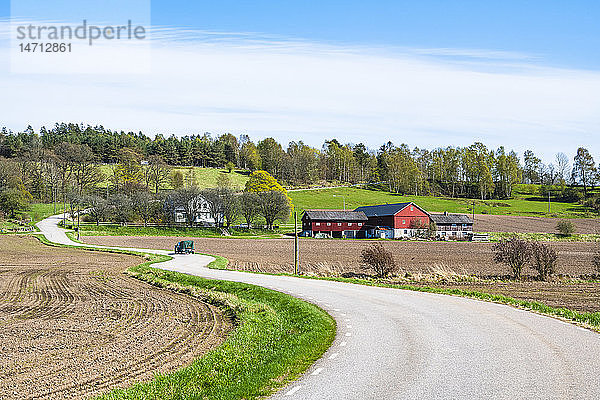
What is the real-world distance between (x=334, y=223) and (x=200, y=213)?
22.8m

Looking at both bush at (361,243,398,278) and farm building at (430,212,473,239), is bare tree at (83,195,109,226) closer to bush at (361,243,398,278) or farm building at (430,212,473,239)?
farm building at (430,212,473,239)

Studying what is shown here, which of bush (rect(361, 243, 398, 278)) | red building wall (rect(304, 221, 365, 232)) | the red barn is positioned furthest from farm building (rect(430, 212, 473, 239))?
bush (rect(361, 243, 398, 278))

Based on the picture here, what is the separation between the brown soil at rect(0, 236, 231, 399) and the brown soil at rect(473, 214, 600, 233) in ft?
252

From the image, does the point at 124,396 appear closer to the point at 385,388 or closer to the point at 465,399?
the point at 385,388

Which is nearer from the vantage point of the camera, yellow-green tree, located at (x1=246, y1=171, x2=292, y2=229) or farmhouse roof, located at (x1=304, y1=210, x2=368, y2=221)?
yellow-green tree, located at (x1=246, y1=171, x2=292, y2=229)

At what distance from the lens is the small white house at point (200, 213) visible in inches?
3553

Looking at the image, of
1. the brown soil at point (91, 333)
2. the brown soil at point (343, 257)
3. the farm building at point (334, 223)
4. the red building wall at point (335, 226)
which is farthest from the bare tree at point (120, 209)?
the brown soil at point (91, 333)

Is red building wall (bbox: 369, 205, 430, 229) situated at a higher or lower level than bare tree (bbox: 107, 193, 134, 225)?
lower

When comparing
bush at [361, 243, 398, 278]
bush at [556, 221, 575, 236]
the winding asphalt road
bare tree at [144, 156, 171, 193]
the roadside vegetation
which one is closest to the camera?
the winding asphalt road

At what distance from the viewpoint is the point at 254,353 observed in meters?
12.9

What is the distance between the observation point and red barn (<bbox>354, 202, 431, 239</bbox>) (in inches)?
3457

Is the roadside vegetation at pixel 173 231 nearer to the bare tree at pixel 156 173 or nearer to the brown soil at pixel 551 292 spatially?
the bare tree at pixel 156 173

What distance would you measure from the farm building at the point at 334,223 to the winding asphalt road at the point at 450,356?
67181mm

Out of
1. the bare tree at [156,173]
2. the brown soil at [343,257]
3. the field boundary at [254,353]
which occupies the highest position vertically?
the bare tree at [156,173]
